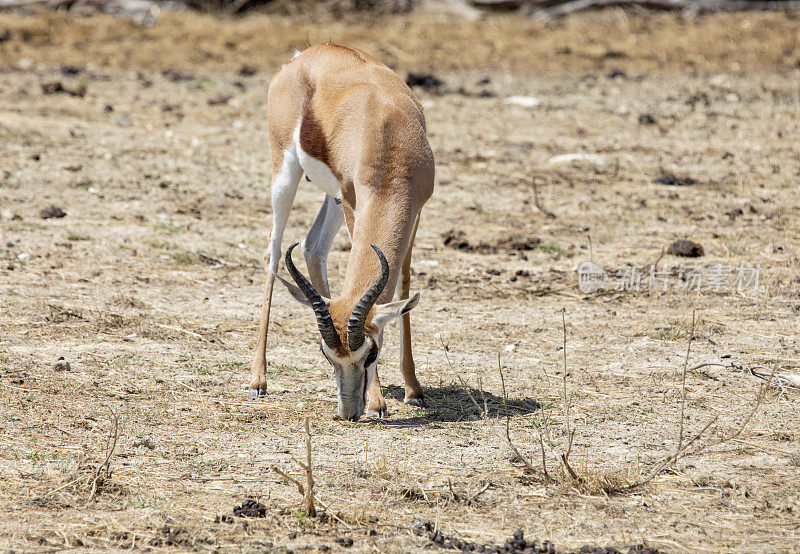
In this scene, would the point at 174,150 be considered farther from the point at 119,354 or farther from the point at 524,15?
the point at 524,15

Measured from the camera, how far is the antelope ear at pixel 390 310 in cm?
525

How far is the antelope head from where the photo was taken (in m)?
5.09

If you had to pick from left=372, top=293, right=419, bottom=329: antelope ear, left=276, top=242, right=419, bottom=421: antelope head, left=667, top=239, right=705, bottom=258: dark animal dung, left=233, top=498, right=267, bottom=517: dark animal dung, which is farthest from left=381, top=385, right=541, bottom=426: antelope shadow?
left=667, top=239, right=705, bottom=258: dark animal dung

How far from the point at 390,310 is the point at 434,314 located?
2.41m

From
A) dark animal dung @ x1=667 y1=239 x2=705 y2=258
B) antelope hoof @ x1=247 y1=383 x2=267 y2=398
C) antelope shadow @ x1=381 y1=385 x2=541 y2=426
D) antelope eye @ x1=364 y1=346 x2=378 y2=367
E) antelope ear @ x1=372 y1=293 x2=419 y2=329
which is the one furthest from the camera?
dark animal dung @ x1=667 y1=239 x2=705 y2=258

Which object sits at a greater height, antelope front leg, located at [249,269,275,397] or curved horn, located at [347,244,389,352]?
curved horn, located at [347,244,389,352]

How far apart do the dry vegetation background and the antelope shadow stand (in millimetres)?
21

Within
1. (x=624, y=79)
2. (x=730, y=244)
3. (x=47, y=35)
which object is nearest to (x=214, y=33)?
(x=47, y=35)

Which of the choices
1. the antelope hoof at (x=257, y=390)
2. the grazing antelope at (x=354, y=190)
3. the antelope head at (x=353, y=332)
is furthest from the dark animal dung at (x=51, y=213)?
the antelope head at (x=353, y=332)

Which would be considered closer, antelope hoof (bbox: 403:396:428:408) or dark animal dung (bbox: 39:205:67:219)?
antelope hoof (bbox: 403:396:428:408)

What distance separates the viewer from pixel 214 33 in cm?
1734

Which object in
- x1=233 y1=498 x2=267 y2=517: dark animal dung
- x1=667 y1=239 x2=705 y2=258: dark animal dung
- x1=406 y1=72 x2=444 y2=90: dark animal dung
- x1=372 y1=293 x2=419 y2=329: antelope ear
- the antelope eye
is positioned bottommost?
x1=406 y1=72 x2=444 y2=90: dark animal dung

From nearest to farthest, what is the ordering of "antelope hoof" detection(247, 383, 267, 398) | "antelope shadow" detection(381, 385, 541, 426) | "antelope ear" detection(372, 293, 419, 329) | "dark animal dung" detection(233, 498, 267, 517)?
"dark animal dung" detection(233, 498, 267, 517)
"antelope ear" detection(372, 293, 419, 329)
"antelope shadow" detection(381, 385, 541, 426)
"antelope hoof" detection(247, 383, 267, 398)

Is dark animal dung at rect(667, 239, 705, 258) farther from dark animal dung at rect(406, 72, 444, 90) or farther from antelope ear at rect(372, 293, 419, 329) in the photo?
dark animal dung at rect(406, 72, 444, 90)
